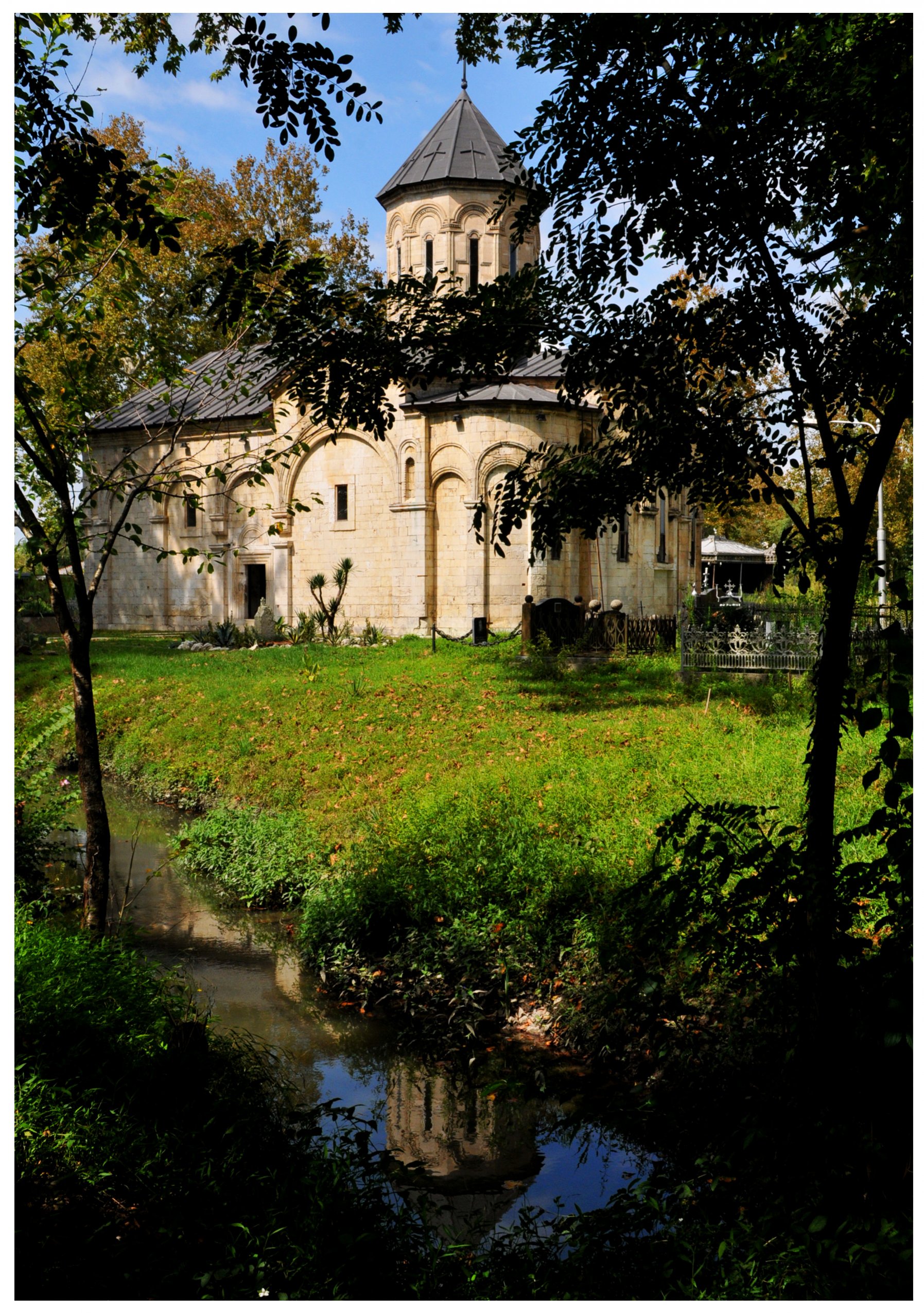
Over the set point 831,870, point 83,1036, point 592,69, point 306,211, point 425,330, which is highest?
point 306,211

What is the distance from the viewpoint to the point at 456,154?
92.2 feet

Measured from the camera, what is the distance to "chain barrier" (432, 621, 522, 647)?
21.9 meters

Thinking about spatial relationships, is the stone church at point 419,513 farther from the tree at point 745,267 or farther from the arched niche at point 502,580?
the tree at point 745,267

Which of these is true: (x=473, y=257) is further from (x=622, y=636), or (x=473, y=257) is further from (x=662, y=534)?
(x=622, y=636)

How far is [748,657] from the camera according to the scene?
46.0 feet

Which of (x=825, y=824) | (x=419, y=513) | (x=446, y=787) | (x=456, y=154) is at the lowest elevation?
(x=446, y=787)

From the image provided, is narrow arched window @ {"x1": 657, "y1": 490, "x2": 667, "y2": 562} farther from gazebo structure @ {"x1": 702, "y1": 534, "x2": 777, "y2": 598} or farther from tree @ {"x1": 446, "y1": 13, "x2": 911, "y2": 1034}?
tree @ {"x1": 446, "y1": 13, "x2": 911, "y2": 1034}

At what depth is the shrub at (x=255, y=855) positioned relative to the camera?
29.2 feet

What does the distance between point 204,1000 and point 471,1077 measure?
2.11m

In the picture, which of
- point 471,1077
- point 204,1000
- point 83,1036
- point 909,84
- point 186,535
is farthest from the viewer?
point 186,535

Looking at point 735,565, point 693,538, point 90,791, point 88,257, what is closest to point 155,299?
point 88,257

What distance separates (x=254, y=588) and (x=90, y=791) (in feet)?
79.3

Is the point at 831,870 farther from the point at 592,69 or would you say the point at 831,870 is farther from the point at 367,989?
the point at 367,989

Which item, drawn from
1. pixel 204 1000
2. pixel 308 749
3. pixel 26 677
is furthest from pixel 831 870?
pixel 26 677
